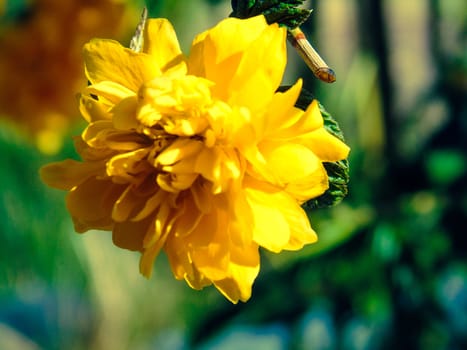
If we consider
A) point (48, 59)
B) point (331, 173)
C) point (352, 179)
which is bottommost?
point (352, 179)

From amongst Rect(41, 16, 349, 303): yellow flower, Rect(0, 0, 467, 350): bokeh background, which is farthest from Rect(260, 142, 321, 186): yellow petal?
Rect(0, 0, 467, 350): bokeh background

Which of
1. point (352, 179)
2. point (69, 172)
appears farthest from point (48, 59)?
point (69, 172)

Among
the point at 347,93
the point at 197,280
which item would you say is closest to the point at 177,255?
the point at 197,280

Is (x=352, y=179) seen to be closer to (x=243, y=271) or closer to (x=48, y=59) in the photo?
(x=48, y=59)

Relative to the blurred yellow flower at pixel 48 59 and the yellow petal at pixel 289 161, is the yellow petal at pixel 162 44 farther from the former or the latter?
the blurred yellow flower at pixel 48 59

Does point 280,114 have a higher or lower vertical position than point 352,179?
higher

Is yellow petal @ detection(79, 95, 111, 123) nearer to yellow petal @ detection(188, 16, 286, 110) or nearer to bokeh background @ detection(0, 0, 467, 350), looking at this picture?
yellow petal @ detection(188, 16, 286, 110)

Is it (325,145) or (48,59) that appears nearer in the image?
(325,145)
